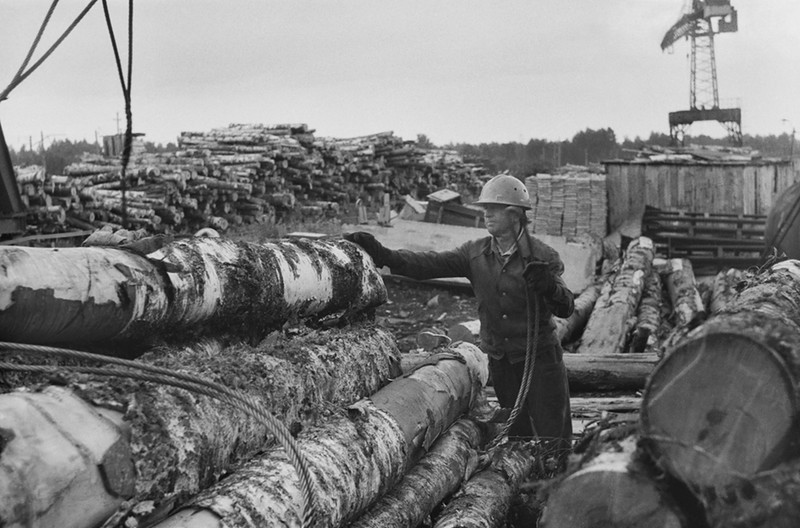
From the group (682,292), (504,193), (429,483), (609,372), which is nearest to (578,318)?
(682,292)

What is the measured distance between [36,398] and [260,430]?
1159 millimetres

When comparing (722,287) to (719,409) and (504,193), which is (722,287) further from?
(719,409)

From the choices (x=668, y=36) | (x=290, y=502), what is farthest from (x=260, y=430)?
(x=668, y=36)

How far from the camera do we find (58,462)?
2678mm

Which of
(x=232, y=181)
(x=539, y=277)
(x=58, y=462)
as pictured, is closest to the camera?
(x=58, y=462)

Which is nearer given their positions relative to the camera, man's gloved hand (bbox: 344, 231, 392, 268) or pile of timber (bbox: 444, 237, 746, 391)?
man's gloved hand (bbox: 344, 231, 392, 268)

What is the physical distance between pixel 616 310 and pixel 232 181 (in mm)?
9913

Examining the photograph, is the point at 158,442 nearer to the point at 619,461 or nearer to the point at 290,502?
the point at 290,502

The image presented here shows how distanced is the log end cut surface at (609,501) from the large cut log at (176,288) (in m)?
2.13

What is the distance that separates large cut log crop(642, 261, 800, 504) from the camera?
2.44m

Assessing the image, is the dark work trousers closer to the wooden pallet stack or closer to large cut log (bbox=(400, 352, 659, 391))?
large cut log (bbox=(400, 352, 659, 391))

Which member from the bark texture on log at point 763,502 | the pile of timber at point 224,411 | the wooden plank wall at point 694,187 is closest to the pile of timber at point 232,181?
the pile of timber at point 224,411

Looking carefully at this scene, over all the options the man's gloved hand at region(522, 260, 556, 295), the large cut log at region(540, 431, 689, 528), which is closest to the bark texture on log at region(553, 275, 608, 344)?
the man's gloved hand at region(522, 260, 556, 295)

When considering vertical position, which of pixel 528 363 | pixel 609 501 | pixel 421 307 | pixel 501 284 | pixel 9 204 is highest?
pixel 9 204
